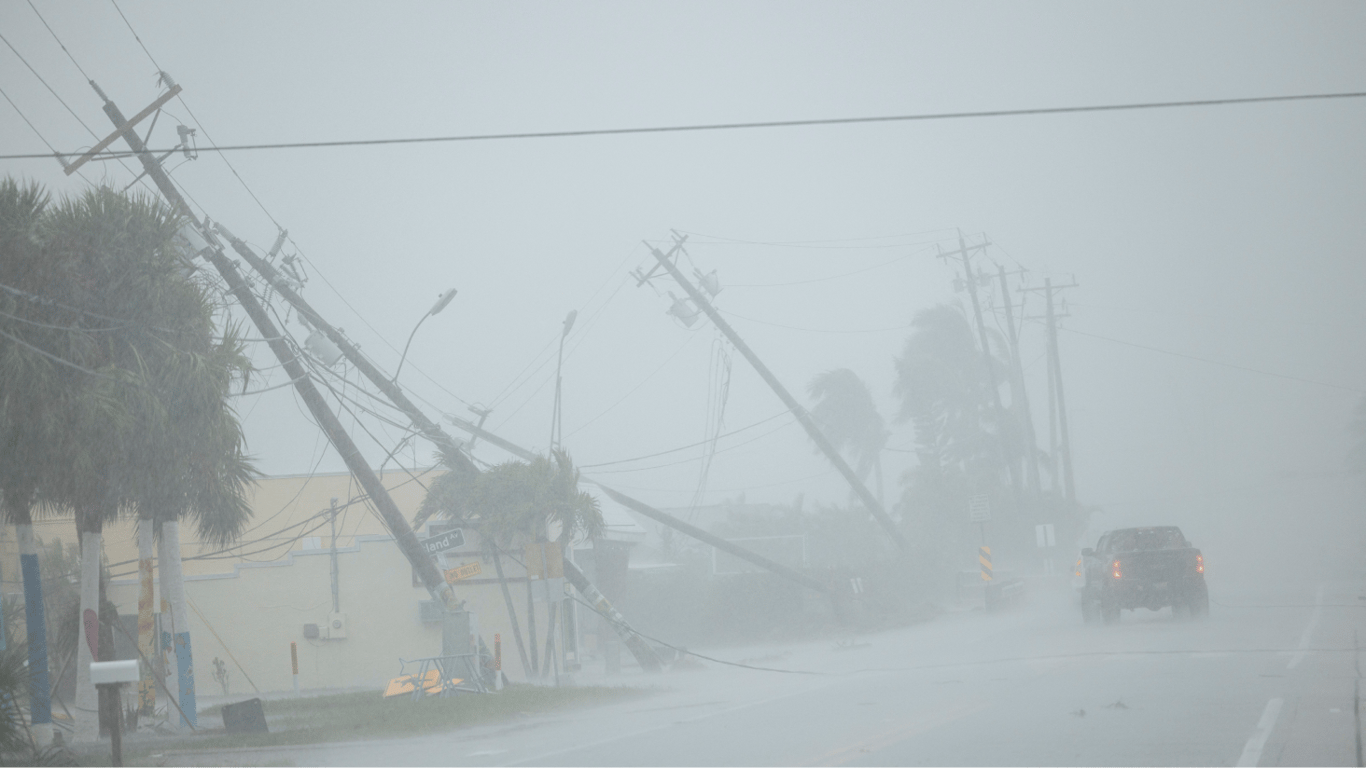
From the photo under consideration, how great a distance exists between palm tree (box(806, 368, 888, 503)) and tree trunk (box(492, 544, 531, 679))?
4427 cm

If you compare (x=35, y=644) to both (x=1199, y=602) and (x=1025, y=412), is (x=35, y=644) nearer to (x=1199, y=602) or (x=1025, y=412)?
(x=1199, y=602)

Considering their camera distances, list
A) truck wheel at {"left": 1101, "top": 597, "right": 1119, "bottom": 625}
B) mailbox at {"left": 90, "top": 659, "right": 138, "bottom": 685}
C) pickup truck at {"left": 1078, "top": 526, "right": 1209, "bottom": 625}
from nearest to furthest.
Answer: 1. mailbox at {"left": 90, "top": 659, "right": 138, "bottom": 685}
2. pickup truck at {"left": 1078, "top": 526, "right": 1209, "bottom": 625}
3. truck wheel at {"left": 1101, "top": 597, "right": 1119, "bottom": 625}

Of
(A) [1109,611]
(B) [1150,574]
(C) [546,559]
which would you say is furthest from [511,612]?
(B) [1150,574]

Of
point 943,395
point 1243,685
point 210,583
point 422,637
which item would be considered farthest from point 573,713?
point 943,395

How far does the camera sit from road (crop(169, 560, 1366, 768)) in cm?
933

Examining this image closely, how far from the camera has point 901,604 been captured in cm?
3684

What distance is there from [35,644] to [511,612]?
15.0m

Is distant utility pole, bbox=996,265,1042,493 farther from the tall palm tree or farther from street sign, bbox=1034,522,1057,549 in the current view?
the tall palm tree

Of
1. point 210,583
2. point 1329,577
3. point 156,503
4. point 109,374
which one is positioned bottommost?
point 1329,577

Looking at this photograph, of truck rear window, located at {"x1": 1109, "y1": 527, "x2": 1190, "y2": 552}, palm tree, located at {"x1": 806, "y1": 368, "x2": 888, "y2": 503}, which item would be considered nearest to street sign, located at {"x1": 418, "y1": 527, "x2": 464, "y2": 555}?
truck rear window, located at {"x1": 1109, "y1": 527, "x2": 1190, "y2": 552}

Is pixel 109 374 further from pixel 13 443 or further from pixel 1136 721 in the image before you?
pixel 1136 721

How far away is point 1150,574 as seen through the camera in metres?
22.2

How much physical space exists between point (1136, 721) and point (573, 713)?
8458 mm

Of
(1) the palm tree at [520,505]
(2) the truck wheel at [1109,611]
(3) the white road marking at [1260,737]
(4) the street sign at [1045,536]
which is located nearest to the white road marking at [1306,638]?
(2) the truck wheel at [1109,611]
